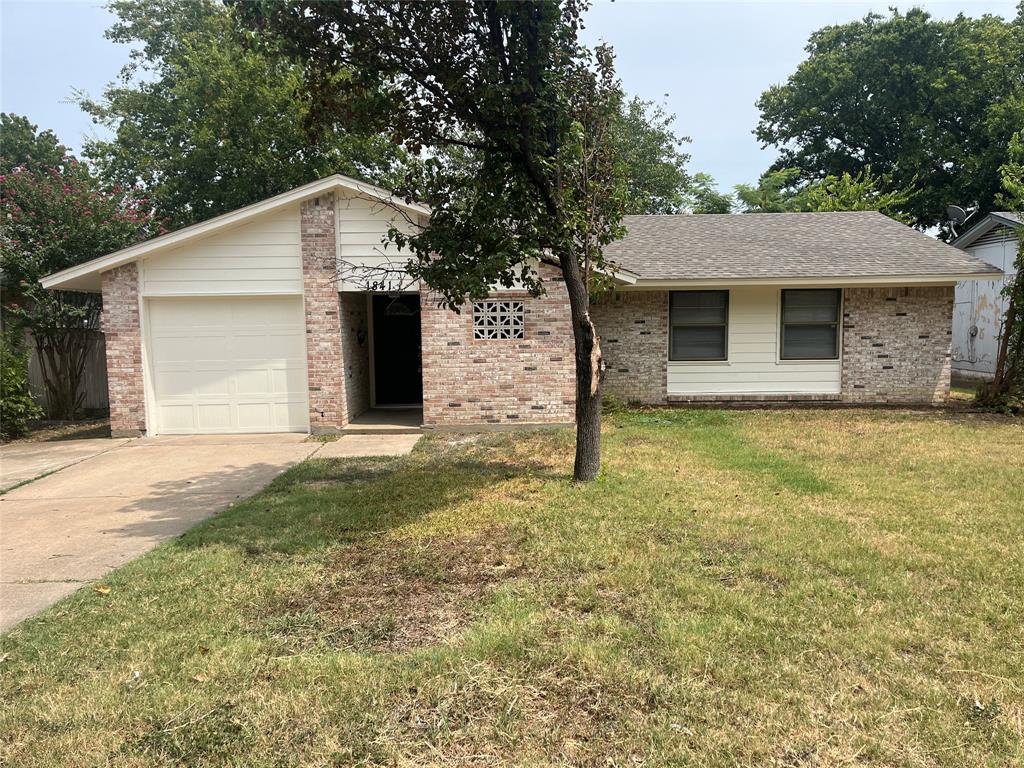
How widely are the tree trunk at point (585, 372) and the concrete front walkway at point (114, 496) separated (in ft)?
11.1

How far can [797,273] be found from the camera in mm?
12359

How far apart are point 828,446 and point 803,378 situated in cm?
438

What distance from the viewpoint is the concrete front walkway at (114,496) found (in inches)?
201

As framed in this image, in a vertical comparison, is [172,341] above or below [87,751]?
above

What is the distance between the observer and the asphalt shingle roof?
12.4 m

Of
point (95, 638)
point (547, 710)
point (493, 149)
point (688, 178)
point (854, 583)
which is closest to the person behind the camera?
point (547, 710)

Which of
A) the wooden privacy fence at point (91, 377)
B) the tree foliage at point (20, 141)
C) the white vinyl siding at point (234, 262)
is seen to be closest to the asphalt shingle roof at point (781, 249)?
the white vinyl siding at point (234, 262)

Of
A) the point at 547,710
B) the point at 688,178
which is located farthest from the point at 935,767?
the point at 688,178

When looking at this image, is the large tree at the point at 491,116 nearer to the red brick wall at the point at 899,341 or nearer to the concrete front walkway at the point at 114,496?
the concrete front walkway at the point at 114,496

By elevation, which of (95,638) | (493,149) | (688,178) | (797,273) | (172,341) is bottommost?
(95,638)

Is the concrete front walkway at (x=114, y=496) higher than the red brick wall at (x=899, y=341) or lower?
lower

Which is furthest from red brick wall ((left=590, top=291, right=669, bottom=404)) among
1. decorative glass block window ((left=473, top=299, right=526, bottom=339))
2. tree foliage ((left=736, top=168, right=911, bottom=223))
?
tree foliage ((left=736, top=168, right=911, bottom=223))

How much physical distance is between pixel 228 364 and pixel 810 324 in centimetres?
1081

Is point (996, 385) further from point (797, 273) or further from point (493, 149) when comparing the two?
point (493, 149)
